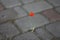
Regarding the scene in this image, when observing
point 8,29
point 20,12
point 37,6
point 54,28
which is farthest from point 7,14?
point 54,28

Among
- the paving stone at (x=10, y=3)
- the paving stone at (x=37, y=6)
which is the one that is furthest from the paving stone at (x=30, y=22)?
the paving stone at (x=10, y=3)

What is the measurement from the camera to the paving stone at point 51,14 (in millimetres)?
2780

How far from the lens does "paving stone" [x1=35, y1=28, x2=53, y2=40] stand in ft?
7.77

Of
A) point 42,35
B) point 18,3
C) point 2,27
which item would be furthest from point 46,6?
point 2,27

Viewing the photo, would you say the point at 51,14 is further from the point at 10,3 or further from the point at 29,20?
the point at 10,3

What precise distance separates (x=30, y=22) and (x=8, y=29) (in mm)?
450

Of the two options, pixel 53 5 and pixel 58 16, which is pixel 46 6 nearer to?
pixel 53 5

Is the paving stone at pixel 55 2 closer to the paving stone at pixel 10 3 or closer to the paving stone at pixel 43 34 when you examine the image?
the paving stone at pixel 10 3

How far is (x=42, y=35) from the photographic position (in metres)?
2.40

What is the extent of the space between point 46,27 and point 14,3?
37.7 inches

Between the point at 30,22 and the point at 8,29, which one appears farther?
the point at 30,22

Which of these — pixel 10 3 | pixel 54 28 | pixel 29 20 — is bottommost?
pixel 54 28

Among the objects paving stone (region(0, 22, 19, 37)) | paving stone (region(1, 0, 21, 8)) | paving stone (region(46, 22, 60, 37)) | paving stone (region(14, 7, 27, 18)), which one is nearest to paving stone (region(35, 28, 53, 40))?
paving stone (region(46, 22, 60, 37))

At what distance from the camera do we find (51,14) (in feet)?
9.46
